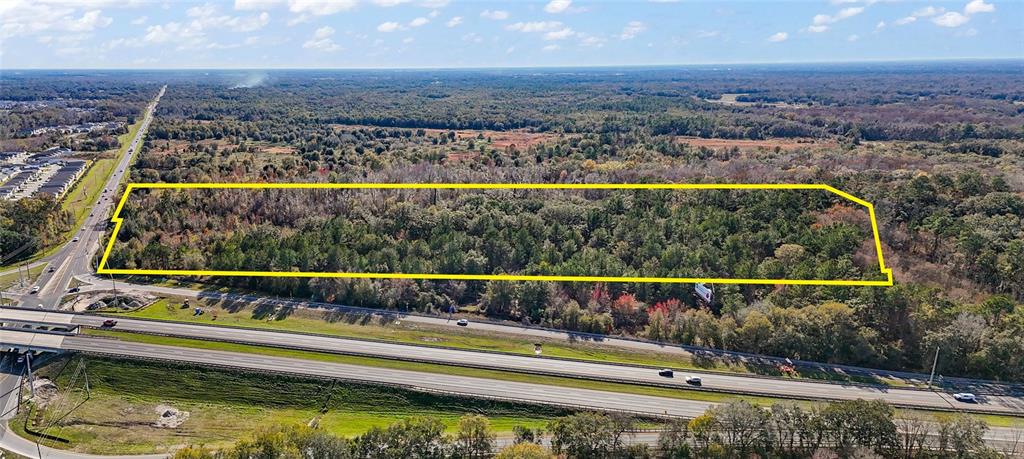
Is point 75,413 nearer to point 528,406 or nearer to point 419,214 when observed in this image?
point 528,406

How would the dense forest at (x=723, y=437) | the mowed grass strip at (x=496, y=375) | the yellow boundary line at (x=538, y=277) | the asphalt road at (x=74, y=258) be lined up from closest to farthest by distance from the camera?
1. the dense forest at (x=723, y=437)
2. the mowed grass strip at (x=496, y=375)
3. the yellow boundary line at (x=538, y=277)
4. the asphalt road at (x=74, y=258)

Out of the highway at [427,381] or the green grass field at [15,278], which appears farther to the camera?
the green grass field at [15,278]

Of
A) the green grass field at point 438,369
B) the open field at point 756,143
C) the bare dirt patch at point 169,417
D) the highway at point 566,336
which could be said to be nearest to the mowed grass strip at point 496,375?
the green grass field at point 438,369

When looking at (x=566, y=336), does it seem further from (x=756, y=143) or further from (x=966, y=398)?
(x=756, y=143)

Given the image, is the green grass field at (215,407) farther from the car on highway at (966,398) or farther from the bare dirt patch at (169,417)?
the car on highway at (966,398)

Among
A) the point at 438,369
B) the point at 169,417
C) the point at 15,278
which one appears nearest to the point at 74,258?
the point at 15,278

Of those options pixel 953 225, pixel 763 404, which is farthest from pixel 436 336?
pixel 953 225

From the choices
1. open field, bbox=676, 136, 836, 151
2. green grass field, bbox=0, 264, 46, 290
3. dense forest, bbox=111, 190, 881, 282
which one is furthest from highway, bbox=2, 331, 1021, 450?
open field, bbox=676, 136, 836, 151

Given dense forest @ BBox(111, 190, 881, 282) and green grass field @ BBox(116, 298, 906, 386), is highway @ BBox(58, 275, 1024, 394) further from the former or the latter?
dense forest @ BBox(111, 190, 881, 282)
